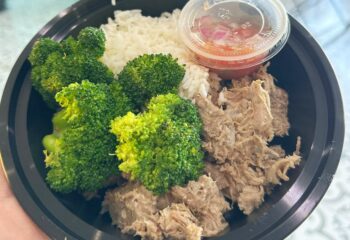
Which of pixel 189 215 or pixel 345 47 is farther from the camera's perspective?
pixel 345 47

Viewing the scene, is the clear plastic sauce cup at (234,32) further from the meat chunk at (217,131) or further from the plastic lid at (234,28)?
the meat chunk at (217,131)

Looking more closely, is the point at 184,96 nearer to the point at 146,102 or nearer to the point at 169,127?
the point at 146,102

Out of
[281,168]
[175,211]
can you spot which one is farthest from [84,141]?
[281,168]

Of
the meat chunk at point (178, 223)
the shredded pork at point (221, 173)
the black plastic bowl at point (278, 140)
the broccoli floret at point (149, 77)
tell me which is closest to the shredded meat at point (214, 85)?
the shredded pork at point (221, 173)

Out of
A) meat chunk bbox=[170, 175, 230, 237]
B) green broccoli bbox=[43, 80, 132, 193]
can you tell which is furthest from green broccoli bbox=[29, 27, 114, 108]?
meat chunk bbox=[170, 175, 230, 237]

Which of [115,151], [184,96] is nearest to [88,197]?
[115,151]

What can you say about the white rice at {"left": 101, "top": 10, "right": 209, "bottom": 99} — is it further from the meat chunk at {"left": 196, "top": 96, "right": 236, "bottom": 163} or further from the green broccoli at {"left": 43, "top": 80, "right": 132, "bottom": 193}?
the green broccoli at {"left": 43, "top": 80, "right": 132, "bottom": 193}
